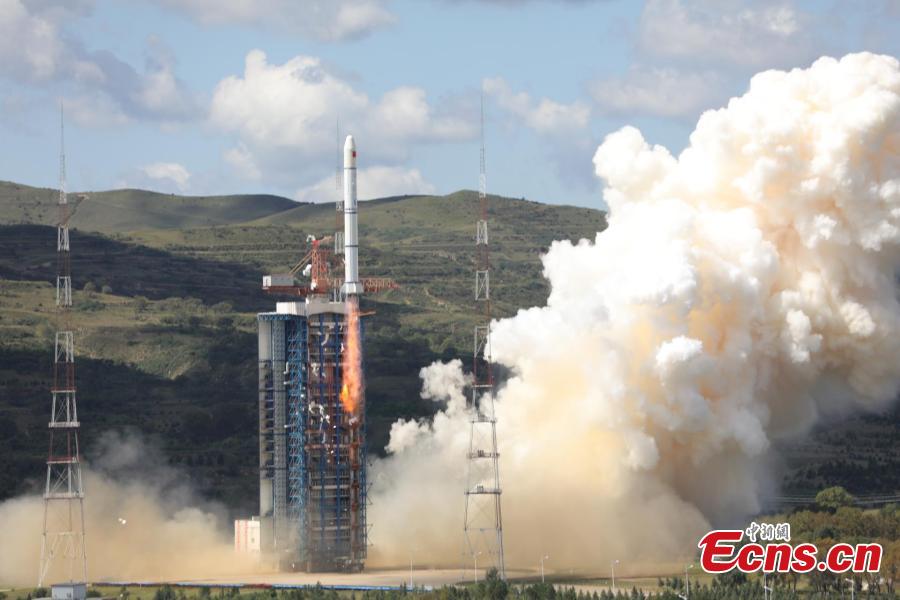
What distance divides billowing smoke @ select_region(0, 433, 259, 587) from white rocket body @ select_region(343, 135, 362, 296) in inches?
700

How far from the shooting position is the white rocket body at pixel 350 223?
10594 cm

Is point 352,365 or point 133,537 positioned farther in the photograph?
point 133,537

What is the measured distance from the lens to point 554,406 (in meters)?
105

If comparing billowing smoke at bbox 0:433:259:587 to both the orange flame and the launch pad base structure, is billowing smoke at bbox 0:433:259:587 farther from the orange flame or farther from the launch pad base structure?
the orange flame

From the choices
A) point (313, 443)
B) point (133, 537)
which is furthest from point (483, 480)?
point (133, 537)

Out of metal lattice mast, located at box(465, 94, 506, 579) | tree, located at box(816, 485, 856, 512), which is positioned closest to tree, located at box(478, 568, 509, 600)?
metal lattice mast, located at box(465, 94, 506, 579)

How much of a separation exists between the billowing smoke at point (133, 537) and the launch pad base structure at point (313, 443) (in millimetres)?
4752

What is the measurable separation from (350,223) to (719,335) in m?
22.5

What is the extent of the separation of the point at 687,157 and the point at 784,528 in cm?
2142

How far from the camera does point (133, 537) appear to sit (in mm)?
113125

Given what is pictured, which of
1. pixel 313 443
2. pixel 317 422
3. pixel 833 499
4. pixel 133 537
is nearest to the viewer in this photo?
pixel 317 422

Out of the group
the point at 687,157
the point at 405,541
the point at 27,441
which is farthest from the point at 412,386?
the point at 687,157

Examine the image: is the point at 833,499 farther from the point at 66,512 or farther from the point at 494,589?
the point at 66,512

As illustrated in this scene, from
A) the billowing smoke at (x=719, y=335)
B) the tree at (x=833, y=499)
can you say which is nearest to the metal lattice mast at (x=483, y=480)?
the billowing smoke at (x=719, y=335)
